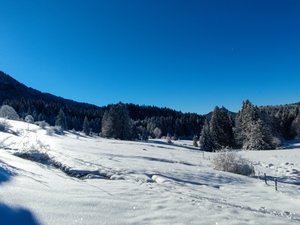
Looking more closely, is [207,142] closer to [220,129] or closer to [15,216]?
[220,129]

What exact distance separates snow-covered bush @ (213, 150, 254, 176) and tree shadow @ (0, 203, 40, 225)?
1771 cm

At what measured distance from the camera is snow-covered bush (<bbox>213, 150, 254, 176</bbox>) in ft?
72.7

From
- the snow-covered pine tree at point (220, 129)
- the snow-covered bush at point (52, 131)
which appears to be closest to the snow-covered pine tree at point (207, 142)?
the snow-covered pine tree at point (220, 129)

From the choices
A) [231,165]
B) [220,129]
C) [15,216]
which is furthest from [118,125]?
[15,216]

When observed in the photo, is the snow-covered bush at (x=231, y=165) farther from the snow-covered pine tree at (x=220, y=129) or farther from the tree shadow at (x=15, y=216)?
the snow-covered pine tree at (x=220, y=129)

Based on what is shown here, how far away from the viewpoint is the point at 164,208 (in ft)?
28.3

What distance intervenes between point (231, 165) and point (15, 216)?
18187 millimetres

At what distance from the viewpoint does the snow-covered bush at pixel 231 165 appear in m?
22.2

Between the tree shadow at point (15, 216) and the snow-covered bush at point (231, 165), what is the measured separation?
17707mm

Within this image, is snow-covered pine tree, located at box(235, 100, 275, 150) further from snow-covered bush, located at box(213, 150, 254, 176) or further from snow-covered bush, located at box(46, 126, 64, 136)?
snow-covered bush, located at box(46, 126, 64, 136)

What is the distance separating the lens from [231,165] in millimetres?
22312

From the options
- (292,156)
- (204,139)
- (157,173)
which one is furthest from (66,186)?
(204,139)

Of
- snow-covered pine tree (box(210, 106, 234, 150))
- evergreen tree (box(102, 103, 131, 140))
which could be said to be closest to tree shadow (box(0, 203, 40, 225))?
snow-covered pine tree (box(210, 106, 234, 150))

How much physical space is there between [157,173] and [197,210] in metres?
8.54
